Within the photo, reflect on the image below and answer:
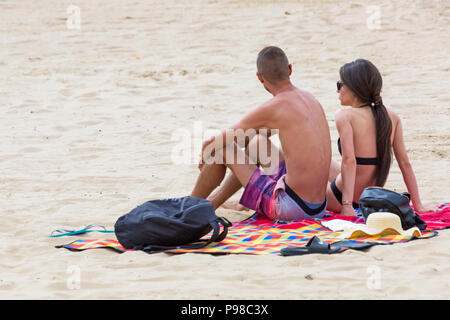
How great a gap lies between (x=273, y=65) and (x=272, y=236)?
1.19m

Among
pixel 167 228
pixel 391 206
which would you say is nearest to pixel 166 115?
pixel 167 228

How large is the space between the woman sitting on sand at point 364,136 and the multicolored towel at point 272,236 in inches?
9.4

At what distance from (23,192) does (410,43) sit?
7825mm

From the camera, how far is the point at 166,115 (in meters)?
9.10

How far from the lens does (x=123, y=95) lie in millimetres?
9977

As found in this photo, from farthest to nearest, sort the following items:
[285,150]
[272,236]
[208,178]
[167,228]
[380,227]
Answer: [208,178], [285,150], [272,236], [380,227], [167,228]

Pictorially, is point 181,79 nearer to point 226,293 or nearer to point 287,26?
point 287,26

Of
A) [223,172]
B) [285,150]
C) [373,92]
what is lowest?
[223,172]

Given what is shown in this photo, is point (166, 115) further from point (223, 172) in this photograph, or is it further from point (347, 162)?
point (347, 162)

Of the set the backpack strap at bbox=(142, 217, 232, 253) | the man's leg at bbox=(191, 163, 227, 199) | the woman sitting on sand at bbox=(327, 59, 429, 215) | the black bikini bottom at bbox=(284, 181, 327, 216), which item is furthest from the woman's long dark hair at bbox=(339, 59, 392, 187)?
the backpack strap at bbox=(142, 217, 232, 253)

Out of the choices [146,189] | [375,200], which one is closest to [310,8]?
[146,189]

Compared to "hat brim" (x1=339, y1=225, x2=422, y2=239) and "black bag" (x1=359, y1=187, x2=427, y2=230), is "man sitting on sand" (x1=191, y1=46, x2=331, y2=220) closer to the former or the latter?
"black bag" (x1=359, y1=187, x2=427, y2=230)
